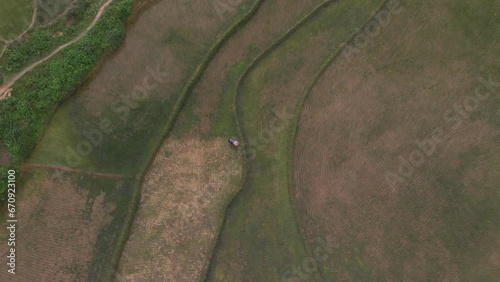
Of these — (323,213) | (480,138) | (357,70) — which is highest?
(357,70)

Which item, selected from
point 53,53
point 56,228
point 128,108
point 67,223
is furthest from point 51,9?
point 56,228

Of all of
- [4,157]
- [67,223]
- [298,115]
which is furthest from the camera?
[298,115]

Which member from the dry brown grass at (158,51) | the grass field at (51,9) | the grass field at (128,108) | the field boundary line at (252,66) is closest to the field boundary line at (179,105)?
the grass field at (128,108)

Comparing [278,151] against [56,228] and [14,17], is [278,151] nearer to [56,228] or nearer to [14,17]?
[56,228]

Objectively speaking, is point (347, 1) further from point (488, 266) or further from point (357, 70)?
point (488, 266)

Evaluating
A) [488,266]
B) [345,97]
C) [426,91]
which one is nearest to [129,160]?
[345,97]

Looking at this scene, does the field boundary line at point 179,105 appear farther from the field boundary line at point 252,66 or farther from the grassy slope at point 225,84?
the field boundary line at point 252,66

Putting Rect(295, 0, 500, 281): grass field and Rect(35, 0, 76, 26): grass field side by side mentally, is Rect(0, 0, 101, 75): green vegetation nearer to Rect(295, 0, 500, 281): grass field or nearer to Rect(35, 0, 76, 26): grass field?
Rect(35, 0, 76, 26): grass field
